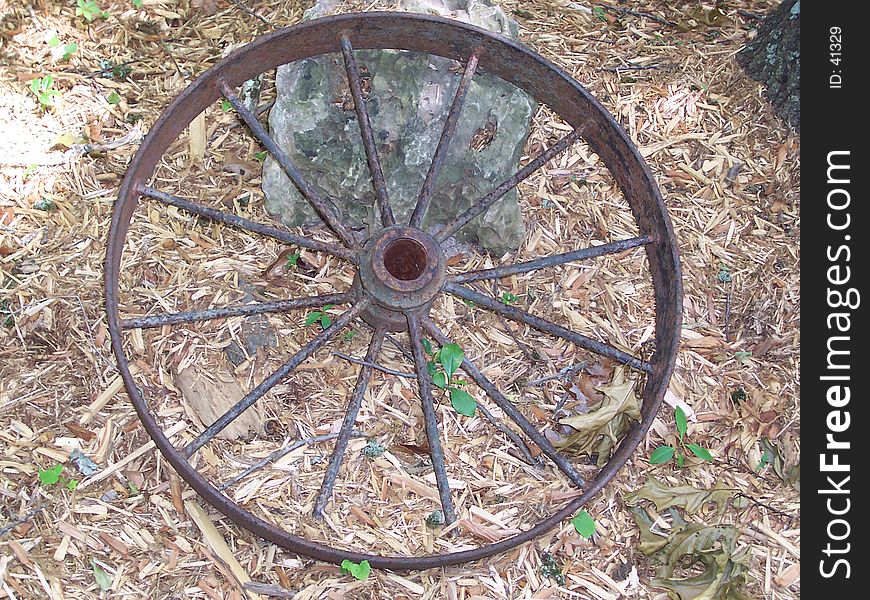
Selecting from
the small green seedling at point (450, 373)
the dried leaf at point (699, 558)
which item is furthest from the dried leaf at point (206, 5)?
the dried leaf at point (699, 558)

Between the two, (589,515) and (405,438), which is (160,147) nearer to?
(405,438)

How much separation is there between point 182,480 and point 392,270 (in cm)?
85

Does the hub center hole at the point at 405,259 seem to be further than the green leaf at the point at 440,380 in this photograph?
No

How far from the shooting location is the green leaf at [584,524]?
2.31 metres

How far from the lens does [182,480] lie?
2.32 m

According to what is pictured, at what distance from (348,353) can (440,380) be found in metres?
0.31

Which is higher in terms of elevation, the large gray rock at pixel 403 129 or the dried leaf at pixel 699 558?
the large gray rock at pixel 403 129

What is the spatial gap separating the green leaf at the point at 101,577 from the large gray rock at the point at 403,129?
3.91ft

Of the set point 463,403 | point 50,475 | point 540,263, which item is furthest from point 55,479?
point 540,263

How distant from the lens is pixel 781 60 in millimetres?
3020

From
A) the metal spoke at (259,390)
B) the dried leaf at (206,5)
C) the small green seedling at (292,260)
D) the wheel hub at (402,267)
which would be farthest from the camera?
the dried leaf at (206,5)

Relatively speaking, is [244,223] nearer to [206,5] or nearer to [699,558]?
[206,5]

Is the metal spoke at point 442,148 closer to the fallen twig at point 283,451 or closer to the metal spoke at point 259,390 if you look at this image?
the metal spoke at point 259,390
